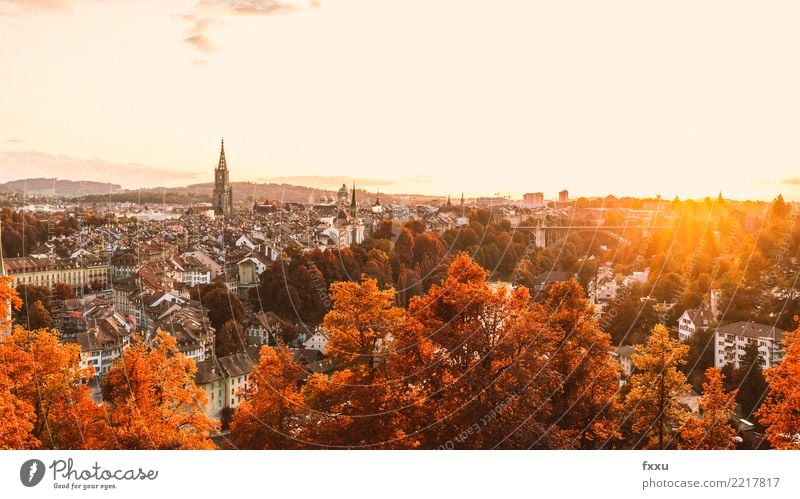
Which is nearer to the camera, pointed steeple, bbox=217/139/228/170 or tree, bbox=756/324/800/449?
tree, bbox=756/324/800/449

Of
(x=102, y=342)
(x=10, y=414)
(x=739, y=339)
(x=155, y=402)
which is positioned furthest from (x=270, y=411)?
(x=739, y=339)

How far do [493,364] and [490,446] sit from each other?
451mm

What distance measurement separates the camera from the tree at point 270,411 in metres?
3.93

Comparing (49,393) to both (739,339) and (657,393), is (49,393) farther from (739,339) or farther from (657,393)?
(739,339)

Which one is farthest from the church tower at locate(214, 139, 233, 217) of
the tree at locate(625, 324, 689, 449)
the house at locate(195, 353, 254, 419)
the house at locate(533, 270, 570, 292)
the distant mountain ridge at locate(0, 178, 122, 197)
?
the tree at locate(625, 324, 689, 449)

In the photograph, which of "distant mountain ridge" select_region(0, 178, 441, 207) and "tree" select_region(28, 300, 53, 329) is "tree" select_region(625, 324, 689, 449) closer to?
"distant mountain ridge" select_region(0, 178, 441, 207)

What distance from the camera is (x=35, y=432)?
154 inches

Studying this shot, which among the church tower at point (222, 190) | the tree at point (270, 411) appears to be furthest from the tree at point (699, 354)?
the church tower at point (222, 190)

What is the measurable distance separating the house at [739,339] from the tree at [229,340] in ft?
11.6

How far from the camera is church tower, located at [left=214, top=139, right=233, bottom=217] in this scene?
475cm

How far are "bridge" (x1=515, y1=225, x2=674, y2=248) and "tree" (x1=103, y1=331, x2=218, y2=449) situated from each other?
106 inches

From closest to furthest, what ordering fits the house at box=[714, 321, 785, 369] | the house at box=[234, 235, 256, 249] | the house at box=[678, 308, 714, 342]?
the house at box=[714, 321, 785, 369]
the house at box=[678, 308, 714, 342]
the house at box=[234, 235, 256, 249]
